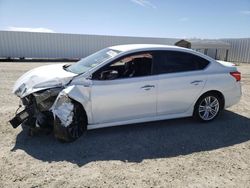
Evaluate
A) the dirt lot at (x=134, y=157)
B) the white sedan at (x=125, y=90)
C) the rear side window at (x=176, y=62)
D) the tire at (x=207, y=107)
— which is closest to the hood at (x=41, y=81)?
the white sedan at (x=125, y=90)

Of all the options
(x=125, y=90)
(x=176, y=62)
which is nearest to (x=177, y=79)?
(x=176, y=62)

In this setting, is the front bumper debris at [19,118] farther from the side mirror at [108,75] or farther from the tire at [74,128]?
the side mirror at [108,75]

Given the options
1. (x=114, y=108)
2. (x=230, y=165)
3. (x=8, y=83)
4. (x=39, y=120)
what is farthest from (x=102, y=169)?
(x=8, y=83)

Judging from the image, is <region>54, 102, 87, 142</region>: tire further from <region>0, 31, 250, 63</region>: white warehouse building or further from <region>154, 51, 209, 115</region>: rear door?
<region>0, 31, 250, 63</region>: white warehouse building

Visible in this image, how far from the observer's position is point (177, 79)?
484 centimetres

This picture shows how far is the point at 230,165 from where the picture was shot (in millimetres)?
3641

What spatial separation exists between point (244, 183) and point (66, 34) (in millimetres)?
23331

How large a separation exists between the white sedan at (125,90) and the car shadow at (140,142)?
0.24 metres

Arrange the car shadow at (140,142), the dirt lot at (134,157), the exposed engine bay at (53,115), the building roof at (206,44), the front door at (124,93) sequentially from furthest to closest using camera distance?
1. the building roof at (206,44)
2. the front door at (124,93)
3. the exposed engine bay at (53,115)
4. the car shadow at (140,142)
5. the dirt lot at (134,157)

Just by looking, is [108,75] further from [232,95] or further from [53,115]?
[232,95]

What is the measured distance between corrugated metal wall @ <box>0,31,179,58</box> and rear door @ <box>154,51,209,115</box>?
68.3ft

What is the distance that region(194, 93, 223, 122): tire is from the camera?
5195 millimetres

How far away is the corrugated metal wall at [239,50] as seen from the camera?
950 inches

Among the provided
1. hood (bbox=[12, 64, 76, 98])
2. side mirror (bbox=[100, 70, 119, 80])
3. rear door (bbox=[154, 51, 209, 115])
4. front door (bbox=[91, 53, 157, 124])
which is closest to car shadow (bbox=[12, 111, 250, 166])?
front door (bbox=[91, 53, 157, 124])
